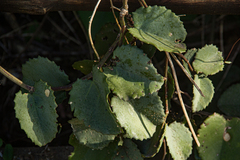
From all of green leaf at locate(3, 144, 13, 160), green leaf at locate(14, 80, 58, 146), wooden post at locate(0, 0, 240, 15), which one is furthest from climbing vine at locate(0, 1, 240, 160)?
green leaf at locate(3, 144, 13, 160)

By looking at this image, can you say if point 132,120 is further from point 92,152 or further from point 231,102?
point 231,102

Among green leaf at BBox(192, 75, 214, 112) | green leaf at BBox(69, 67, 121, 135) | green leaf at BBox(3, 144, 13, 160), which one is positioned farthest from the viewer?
green leaf at BBox(3, 144, 13, 160)

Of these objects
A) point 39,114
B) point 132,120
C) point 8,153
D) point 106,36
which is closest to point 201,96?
point 132,120

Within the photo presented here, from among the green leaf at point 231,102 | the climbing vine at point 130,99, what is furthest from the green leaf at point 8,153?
the green leaf at point 231,102

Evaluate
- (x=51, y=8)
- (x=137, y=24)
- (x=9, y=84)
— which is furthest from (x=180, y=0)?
(x=9, y=84)

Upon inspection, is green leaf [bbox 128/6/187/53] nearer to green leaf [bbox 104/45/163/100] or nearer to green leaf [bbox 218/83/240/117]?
green leaf [bbox 104/45/163/100]
